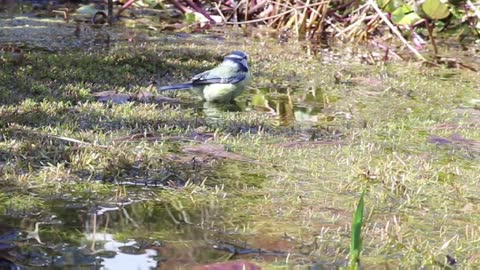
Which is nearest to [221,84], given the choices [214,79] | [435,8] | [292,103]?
[214,79]

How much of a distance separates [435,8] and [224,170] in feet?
15.1

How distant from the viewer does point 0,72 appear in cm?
460

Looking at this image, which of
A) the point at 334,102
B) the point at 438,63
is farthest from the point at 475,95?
the point at 438,63

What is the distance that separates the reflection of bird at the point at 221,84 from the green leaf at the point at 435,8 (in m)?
3.05

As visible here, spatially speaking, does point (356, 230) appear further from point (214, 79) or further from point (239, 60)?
point (239, 60)

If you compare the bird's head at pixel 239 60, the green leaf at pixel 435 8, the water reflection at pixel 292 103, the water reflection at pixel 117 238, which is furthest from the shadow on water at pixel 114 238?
the green leaf at pixel 435 8

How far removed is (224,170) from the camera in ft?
10.0

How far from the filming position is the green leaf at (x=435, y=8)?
7087 millimetres

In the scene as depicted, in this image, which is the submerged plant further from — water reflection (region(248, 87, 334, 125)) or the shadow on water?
water reflection (region(248, 87, 334, 125))

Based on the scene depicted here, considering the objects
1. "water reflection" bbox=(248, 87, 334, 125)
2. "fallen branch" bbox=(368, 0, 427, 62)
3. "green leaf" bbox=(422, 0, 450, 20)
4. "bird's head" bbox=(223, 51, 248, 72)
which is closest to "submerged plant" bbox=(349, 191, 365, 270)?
"water reflection" bbox=(248, 87, 334, 125)

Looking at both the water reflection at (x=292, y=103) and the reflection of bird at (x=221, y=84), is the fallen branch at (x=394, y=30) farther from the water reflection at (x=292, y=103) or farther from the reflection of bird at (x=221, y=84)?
the reflection of bird at (x=221, y=84)

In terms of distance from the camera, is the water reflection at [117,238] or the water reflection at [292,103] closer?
the water reflection at [117,238]

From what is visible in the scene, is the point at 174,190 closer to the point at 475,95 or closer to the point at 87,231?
the point at 87,231

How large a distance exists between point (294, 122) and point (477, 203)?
1491mm
